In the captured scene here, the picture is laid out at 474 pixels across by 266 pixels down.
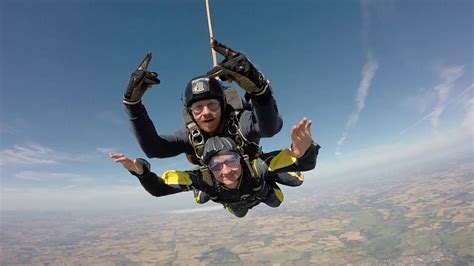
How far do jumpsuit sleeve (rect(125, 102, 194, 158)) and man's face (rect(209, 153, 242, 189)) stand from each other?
0.39 metres

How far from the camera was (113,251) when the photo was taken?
2333 inches

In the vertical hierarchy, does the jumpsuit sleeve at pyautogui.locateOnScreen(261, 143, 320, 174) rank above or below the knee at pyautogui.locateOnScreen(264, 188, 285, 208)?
above

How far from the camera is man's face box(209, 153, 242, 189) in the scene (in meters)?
2.45

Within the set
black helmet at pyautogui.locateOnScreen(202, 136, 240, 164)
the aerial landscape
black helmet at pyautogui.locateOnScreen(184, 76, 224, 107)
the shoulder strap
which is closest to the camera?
black helmet at pyautogui.locateOnScreen(184, 76, 224, 107)

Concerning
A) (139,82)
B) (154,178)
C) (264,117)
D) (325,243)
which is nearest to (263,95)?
(264,117)

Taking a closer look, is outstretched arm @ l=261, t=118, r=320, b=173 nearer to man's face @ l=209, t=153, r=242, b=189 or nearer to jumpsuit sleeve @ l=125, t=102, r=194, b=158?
man's face @ l=209, t=153, r=242, b=189

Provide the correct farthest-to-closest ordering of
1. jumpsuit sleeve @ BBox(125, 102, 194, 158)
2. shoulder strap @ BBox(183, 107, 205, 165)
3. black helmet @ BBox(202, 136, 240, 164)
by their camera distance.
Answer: shoulder strap @ BBox(183, 107, 205, 165), black helmet @ BBox(202, 136, 240, 164), jumpsuit sleeve @ BBox(125, 102, 194, 158)

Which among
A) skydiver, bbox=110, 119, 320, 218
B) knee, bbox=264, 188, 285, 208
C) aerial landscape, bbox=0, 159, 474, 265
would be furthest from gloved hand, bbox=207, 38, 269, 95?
A: aerial landscape, bbox=0, 159, 474, 265

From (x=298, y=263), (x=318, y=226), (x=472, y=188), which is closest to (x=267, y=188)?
(x=298, y=263)

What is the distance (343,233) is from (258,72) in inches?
2444

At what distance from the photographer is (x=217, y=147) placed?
7.88 ft

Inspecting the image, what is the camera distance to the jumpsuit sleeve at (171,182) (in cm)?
275

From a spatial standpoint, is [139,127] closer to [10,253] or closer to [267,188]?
[267,188]

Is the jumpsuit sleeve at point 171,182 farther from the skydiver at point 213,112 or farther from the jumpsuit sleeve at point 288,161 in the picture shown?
the jumpsuit sleeve at point 288,161
